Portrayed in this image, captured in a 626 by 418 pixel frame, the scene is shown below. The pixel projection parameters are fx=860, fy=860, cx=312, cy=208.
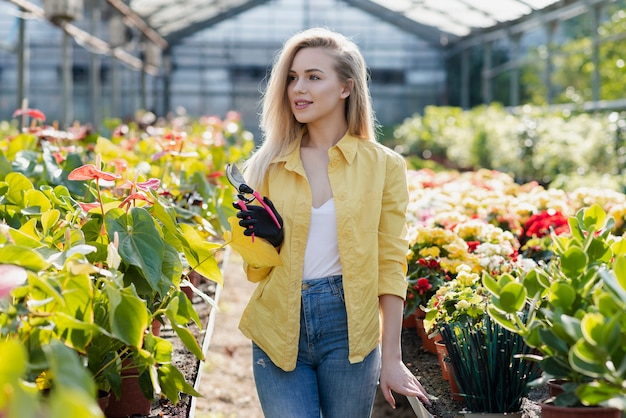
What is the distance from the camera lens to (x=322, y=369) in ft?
6.82

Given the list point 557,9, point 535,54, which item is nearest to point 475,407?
point 557,9

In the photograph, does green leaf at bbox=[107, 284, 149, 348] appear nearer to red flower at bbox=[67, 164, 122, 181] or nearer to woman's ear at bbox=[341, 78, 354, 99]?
red flower at bbox=[67, 164, 122, 181]

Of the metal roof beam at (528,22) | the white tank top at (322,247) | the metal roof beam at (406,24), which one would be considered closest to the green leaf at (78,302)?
the white tank top at (322,247)

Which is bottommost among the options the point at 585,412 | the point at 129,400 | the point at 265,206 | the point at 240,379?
the point at 240,379

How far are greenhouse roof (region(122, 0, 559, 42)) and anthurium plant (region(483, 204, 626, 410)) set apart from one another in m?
13.1

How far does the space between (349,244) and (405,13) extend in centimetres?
1909

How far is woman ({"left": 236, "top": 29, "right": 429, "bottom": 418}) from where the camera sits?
2055 mm

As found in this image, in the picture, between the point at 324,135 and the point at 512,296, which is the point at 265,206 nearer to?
the point at 324,135

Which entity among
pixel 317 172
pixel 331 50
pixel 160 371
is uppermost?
pixel 331 50

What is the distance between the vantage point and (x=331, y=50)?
7.30 feet

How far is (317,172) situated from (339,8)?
19.4 metres

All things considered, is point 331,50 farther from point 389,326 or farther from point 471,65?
point 471,65

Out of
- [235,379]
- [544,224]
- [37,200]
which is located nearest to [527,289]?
[37,200]

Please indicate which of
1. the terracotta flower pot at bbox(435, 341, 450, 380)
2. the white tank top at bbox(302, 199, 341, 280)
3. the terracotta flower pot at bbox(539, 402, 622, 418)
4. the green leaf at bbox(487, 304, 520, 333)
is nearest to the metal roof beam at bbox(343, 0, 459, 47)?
the terracotta flower pot at bbox(435, 341, 450, 380)
